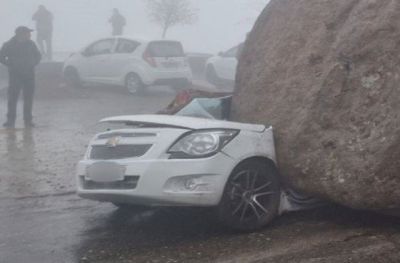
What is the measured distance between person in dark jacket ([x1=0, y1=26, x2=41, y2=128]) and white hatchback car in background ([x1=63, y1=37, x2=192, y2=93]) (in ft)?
15.6

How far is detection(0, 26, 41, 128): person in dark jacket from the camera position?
13.2m

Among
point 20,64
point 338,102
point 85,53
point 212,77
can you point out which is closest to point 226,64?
point 212,77

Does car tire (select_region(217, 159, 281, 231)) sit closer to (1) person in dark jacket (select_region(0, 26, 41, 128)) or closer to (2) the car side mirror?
(1) person in dark jacket (select_region(0, 26, 41, 128))

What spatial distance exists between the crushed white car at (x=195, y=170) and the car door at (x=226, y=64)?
14259 millimetres

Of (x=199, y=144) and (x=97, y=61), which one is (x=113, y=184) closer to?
(x=199, y=144)

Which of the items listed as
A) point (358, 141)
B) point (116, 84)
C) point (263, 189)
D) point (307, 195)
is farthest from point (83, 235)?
point (116, 84)

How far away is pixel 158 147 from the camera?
574cm

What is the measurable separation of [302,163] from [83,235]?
6.42ft

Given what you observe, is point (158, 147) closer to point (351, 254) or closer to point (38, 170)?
point (351, 254)

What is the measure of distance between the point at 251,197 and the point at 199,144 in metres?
0.64

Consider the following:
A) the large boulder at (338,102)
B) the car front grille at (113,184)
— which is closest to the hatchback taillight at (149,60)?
the large boulder at (338,102)

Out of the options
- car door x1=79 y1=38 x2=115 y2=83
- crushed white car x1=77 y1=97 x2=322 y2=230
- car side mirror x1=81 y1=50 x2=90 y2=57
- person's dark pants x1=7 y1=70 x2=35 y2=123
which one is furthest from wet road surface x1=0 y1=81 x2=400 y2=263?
car side mirror x1=81 y1=50 x2=90 y2=57

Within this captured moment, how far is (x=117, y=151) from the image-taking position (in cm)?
605

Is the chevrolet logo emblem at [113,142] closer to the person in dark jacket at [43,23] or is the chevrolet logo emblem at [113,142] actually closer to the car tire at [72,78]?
the car tire at [72,78]
